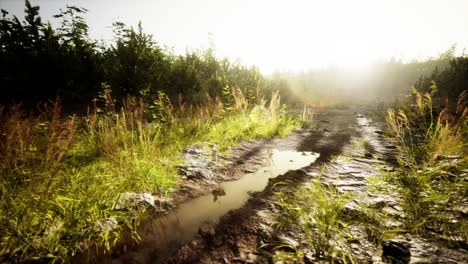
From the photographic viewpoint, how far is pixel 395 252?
128 centimetres

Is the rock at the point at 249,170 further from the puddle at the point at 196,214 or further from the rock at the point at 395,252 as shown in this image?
the rock at the point at 395,252

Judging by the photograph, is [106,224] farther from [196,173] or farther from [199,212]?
[196,173]

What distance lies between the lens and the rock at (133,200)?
1.81 m

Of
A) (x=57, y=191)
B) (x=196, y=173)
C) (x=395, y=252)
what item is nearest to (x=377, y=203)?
(x=395, y=252)

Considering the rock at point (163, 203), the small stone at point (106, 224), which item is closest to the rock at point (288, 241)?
the rock at point (163, 203)

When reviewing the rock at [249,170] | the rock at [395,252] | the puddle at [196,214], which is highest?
the rock at [395,252]

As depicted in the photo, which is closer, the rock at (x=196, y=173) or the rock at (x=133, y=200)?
the rock at (x=133, y=200)

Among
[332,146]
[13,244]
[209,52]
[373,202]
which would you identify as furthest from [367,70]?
[13,244]

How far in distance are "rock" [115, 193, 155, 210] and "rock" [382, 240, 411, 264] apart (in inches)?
82.4

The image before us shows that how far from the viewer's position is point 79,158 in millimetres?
2699

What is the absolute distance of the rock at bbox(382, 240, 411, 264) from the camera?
124 centimetres

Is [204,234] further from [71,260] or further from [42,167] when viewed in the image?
[42,167]

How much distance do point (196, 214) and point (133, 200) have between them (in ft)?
2.26

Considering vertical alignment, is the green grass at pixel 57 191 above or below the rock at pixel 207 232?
above
